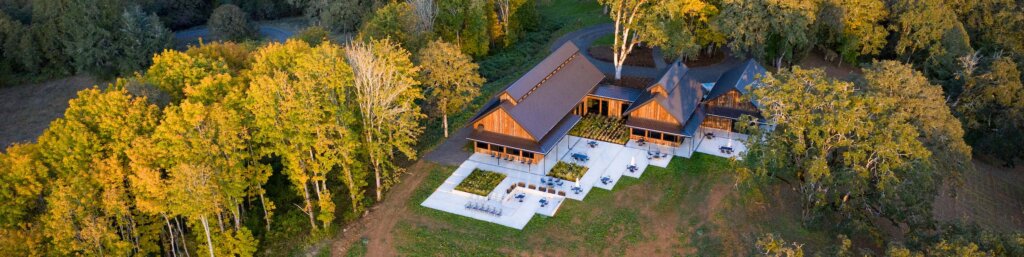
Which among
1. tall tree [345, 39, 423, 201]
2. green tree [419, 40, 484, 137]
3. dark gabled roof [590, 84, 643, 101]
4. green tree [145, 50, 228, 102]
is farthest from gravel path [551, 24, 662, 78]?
green tree [145, 50, 228, 102]

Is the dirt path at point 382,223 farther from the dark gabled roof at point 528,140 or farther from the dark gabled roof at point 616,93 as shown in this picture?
the dark gabled roof at point 616,93

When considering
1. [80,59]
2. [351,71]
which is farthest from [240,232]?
[80,59]

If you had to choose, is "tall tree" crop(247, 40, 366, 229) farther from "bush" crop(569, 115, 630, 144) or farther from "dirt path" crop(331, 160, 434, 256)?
"bush" crop(569, 115, 630, 144)

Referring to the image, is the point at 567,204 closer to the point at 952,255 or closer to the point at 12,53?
the point at 952,255

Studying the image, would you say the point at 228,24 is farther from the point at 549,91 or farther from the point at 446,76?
the point at 549,91

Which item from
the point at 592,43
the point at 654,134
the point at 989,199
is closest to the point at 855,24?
the point at 989,199

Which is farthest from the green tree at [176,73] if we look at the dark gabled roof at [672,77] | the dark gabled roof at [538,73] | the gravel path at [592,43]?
the gravel path at [592,43]
